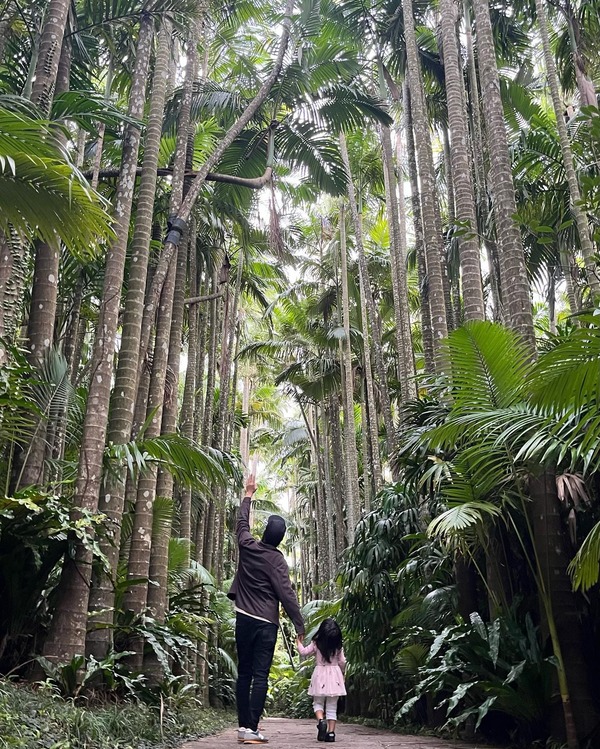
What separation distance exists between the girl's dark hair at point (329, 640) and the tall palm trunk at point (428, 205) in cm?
379

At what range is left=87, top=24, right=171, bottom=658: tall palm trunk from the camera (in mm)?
6320

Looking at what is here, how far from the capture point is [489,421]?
17.1 feet

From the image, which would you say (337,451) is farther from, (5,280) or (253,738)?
(253,738)

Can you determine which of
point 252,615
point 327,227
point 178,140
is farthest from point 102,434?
point 327,227

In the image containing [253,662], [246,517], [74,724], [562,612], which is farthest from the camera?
[246,517]

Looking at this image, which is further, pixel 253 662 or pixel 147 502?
pixel 147 502

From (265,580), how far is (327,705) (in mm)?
2239

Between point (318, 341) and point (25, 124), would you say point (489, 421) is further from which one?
point (318, 341)

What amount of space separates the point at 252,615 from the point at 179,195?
231 inches

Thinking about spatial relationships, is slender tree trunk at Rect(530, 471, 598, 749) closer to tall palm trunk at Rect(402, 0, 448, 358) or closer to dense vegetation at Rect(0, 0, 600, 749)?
dense vegetation at Rect(0, 0, 600, 749)

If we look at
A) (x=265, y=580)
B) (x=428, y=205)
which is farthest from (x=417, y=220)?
(x=265, y=580)

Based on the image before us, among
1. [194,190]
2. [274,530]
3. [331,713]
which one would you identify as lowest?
[331,713]

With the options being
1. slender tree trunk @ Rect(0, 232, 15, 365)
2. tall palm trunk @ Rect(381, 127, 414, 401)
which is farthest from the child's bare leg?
tall palm trunk @ Rect(381, 127, 414, 401)

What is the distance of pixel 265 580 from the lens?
5.39 m
